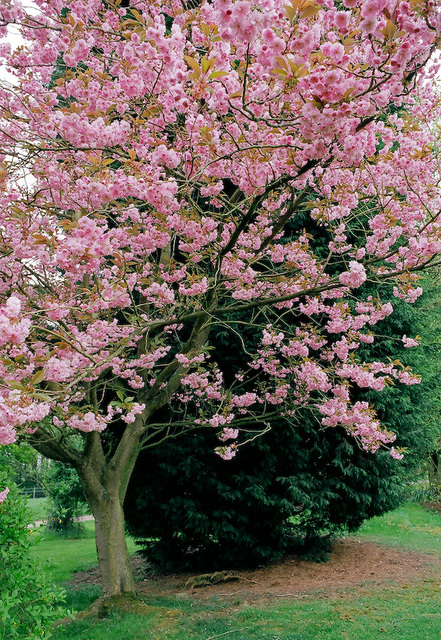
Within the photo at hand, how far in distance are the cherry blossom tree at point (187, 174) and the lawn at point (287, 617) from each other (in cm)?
66

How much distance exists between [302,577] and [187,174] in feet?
18.2

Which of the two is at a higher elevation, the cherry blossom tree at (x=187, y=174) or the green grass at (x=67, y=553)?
the cherry blossom tree at (x=187, y=174)

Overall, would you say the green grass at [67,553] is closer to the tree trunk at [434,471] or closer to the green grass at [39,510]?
the green grass at [39,510]

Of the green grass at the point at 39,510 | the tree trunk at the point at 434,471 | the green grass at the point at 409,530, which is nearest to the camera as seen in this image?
the green grass at the point at 39,510

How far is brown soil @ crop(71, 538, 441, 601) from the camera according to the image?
6125mm

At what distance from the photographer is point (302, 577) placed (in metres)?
6.70

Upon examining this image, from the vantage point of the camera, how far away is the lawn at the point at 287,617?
442 centimetres

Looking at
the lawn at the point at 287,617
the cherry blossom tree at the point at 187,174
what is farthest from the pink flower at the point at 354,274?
the lawn at the point at 287,617

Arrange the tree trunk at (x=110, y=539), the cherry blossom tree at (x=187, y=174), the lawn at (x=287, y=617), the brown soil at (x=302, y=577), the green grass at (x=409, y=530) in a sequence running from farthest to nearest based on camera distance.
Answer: the green grass at (x=409, y=530) → the brown soil at (x=302, y=577) → the tree trunk at (x=110, y=539) → the lawn at (x=287, y=617) → the cherry blossom tree at (x=187, y=174)

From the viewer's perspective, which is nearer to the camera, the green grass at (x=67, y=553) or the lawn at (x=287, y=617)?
the lawn at (x=287, y=617)

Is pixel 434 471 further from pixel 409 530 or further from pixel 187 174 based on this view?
pixel 187 174

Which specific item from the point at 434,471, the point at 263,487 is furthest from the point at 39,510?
the point at 434,471

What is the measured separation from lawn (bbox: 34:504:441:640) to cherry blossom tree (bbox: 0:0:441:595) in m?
0.66

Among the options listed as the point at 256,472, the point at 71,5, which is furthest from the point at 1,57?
the point at 256,472
